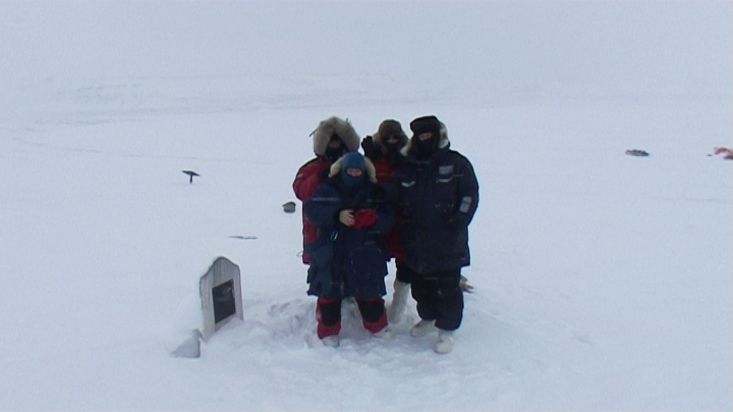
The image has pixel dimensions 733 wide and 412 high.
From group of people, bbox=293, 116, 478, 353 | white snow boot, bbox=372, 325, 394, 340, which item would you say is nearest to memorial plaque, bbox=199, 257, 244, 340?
group of people, bbox=293, 116, 478, 353

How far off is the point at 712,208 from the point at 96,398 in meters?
8.54

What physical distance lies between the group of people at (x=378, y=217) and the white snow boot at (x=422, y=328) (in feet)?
0.67

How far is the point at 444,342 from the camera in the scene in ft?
13.6

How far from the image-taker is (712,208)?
874cm

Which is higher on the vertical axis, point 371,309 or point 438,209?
point 438,209

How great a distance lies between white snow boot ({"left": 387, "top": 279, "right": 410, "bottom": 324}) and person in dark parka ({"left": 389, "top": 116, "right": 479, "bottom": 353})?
361mm

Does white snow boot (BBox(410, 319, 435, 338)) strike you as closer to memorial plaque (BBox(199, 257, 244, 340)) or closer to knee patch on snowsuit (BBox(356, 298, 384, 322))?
knee patch on snowsuit (BBox(356, 298, 384, 322))

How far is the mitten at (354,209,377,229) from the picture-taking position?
381cm

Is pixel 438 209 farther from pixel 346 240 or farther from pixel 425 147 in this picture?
pixel 346 240

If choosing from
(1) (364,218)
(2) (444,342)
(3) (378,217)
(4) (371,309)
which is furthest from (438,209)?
(2) (444,342)

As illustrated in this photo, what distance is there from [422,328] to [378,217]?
39.0 inches

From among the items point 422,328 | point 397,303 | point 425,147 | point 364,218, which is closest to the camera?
point 364,218

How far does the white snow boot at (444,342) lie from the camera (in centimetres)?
412

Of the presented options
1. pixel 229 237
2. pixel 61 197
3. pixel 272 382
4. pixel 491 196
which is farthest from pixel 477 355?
pixel 61 197
